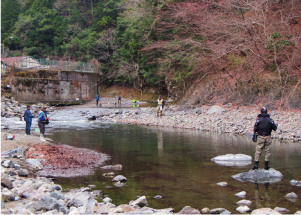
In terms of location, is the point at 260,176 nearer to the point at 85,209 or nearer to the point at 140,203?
the point at 140,203

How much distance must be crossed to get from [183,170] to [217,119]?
1200cm

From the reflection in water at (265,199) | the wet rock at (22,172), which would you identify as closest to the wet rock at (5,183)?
the wet rock at (22,172)

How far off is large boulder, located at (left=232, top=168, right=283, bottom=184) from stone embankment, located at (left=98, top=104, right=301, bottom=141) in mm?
7510

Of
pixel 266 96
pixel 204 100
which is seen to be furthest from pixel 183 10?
pixel 266 96

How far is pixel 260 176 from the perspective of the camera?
29.6 feet

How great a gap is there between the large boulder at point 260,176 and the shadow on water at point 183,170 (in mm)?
236

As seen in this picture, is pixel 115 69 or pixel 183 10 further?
pixel 115 69

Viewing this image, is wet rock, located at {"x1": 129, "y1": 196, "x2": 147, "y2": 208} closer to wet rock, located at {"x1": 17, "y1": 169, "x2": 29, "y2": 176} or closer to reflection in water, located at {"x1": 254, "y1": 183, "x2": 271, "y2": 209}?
reflection in water, located at {"x1": 254, "y1": 183, "x2": 271, "y2": 209}

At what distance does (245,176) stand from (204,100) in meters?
18.1

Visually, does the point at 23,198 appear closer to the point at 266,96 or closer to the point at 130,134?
the point at 130,134

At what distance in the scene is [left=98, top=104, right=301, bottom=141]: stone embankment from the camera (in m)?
17.4

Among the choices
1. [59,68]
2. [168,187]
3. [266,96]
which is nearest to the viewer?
[168,187]

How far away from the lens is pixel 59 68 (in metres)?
47.9

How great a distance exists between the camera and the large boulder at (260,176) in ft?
29.4
